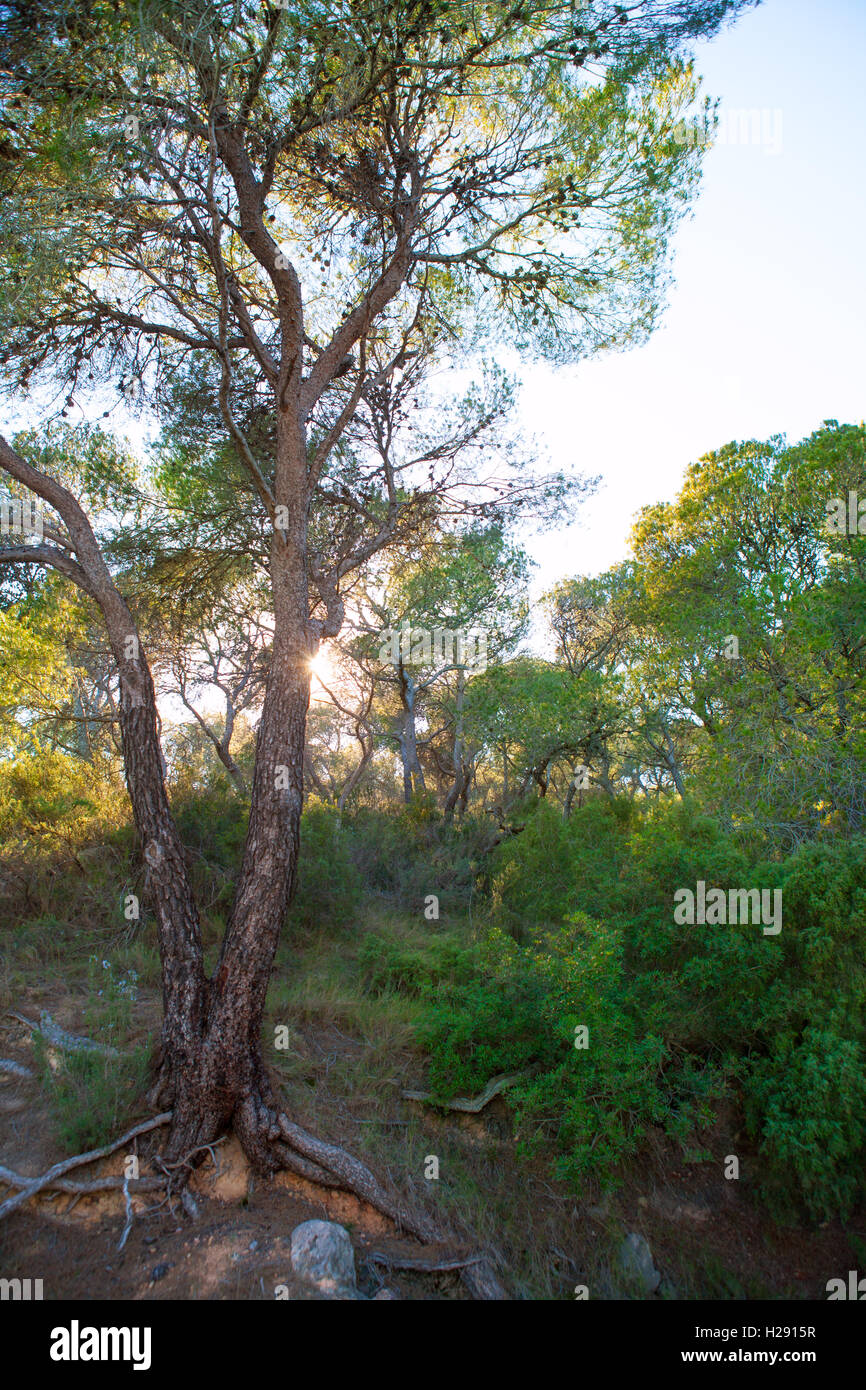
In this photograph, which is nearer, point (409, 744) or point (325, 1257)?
point (325, 1257)

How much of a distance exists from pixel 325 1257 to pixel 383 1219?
0.49 meters

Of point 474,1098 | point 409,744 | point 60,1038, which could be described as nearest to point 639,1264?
point 474,1098

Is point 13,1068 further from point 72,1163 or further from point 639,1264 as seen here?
point 639,1264

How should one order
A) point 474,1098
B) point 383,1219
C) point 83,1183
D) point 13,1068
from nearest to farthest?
point 83,1183 → point 383,1219 → point 13,1068 → point 474,1098

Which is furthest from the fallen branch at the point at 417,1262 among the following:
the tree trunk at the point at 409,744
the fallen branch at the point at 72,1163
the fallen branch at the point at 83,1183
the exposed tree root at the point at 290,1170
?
the tree trunk at the point at 409,744

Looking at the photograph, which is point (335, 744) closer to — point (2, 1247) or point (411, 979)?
point (411, 979)

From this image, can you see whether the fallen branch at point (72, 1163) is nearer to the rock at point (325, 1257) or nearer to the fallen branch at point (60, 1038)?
the fallen branch at point (60, 1038)

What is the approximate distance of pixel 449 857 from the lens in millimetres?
10445

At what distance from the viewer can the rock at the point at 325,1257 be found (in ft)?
10.2

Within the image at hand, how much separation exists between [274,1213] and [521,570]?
8.99 m

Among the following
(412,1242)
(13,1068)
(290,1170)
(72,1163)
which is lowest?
(412,1242)

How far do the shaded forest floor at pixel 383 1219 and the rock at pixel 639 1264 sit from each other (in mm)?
48

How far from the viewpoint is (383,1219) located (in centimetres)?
361
